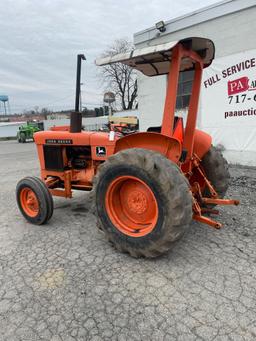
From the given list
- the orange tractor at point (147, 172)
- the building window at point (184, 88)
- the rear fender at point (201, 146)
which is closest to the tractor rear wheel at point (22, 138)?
the building window at point (184, 88)

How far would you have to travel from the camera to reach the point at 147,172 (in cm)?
259

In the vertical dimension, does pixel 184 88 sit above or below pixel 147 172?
above

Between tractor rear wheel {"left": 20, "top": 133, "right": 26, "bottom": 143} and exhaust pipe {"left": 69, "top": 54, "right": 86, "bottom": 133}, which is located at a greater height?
exhaust pipe {"left": 69, "top": 54, "right": 86, "bottom": 133}

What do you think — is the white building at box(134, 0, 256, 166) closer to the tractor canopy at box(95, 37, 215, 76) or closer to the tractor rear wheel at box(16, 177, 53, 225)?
the tractor canopy at box(95, 37, 215, 76)

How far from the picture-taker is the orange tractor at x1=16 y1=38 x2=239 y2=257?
2.55m

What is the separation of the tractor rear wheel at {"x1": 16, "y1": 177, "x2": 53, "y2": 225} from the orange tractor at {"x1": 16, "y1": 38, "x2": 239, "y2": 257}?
0.01 m

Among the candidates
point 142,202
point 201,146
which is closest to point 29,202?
point 142,202

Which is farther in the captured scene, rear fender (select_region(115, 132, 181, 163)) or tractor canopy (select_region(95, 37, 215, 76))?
rear fender (select_region(115, 132, 181, 163))

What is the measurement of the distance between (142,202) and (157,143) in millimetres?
Result: 622

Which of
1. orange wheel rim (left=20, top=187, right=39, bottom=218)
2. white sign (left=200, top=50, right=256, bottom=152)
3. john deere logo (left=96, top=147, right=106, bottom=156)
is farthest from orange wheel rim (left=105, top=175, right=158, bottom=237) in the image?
white sign (left=200, top=50, right=256, bottom=152)

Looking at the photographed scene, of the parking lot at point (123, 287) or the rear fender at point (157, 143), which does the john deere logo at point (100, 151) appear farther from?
the parking lot at point (123, 287)

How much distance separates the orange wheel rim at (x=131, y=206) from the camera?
286 centimetres

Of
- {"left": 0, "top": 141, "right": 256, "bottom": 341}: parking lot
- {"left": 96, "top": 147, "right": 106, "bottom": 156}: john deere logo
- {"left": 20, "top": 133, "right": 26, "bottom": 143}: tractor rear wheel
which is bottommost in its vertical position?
{"left": 20, "top": 133, "right": 26, "bottom": 143}: tractor rear wheel

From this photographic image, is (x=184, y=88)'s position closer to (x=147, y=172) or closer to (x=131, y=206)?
(x=131, y=206)
